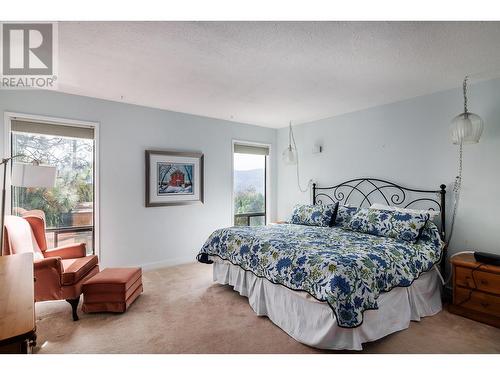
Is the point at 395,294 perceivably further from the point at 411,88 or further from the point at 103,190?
the point at 103,190

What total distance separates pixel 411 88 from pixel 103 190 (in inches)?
160

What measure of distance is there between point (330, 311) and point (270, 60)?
2149 millimetres

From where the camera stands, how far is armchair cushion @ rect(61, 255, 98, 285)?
2430 millimetres

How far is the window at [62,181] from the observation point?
3154 millimetres

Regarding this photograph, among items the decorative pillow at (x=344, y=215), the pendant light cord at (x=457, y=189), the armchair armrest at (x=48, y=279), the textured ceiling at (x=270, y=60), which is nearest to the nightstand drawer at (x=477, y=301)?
the pendant light cord at (x=457, y=189)

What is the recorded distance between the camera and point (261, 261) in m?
2.60

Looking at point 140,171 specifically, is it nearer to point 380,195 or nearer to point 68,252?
point 68,252

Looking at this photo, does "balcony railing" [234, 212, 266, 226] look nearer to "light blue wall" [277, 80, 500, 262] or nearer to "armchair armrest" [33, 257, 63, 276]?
"light blue wall" [277, 80, 500, 262]

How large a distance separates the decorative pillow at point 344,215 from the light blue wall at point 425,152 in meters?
0.62

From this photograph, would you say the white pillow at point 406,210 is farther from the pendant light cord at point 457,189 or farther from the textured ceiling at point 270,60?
the textured ceiling at point 270,60

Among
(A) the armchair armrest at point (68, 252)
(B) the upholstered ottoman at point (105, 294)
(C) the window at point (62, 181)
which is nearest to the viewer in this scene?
(B) the upholstered ottoman at point (105, 294)

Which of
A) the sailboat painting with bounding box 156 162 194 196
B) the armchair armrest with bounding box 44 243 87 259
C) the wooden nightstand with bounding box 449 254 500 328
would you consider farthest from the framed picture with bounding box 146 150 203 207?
the wooden nightstand with bounding box 449 254 500 328

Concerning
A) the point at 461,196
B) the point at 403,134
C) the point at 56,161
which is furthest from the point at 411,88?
the point at 56,161
